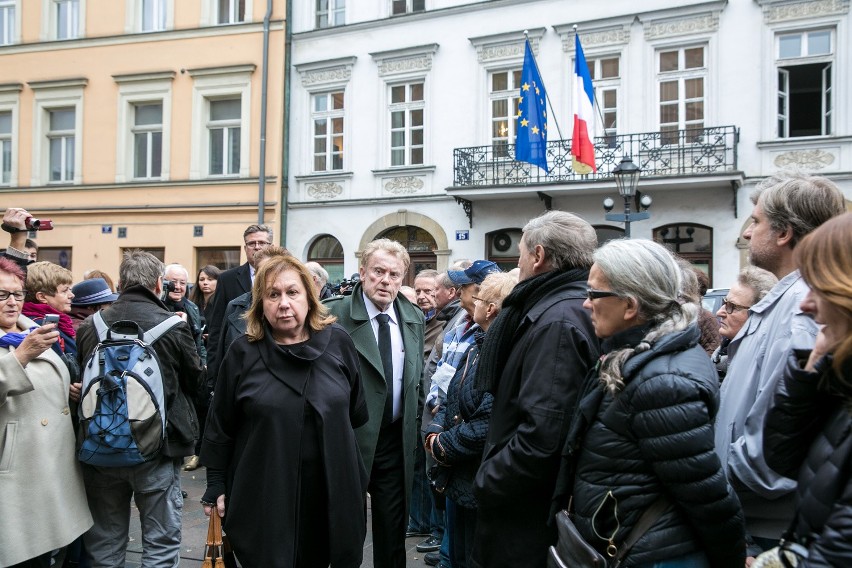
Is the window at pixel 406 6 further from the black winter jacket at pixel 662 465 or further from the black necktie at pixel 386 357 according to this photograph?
the black winter jacket at pixel 662 465

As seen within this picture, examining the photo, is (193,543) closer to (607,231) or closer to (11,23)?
(607,231)

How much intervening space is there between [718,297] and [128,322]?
750 cm

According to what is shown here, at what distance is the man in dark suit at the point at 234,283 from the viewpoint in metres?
5.95

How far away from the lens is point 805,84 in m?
14.5

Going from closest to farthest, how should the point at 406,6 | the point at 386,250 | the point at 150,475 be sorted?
the point at 150,475 → the point at 386,250 → the point at 406,6

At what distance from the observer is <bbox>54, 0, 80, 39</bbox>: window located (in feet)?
65.5

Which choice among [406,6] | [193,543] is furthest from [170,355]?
[406,6]

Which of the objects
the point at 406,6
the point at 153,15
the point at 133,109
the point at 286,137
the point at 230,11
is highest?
the point at 153,15

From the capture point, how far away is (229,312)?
529 centimetres

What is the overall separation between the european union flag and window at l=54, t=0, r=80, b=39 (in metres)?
13.8

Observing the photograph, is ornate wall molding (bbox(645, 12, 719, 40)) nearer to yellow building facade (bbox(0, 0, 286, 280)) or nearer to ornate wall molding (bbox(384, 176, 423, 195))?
ornate wall molding (bbox(384, 176, 423, 195))

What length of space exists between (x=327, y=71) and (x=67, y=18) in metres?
7.99

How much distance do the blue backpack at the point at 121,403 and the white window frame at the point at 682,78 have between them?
1342 centimetres

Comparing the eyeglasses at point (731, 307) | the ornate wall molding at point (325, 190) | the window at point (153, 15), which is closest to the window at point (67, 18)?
the window at point (153, 15)
